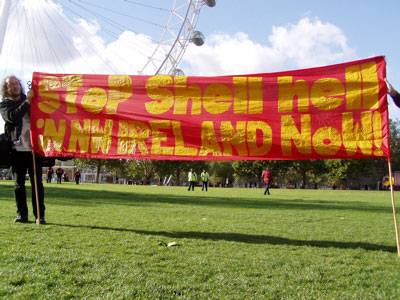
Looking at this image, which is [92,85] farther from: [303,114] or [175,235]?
[303,114]

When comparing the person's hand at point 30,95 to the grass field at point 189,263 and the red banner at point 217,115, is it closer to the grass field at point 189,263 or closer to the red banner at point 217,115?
the red banner at point 217,115

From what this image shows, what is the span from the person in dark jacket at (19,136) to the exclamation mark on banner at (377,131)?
548 centimetres

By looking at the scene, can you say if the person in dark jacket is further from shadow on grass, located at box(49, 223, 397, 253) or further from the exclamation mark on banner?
the exclamation mark on banner

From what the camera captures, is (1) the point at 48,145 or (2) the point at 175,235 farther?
(1) the point at 48,145

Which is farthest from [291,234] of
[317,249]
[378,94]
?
[378,94]

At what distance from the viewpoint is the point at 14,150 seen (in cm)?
809

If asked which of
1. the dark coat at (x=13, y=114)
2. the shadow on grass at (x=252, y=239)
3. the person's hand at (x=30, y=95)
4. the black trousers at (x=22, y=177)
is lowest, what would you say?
the shadow on grass at (x=252, y=239)

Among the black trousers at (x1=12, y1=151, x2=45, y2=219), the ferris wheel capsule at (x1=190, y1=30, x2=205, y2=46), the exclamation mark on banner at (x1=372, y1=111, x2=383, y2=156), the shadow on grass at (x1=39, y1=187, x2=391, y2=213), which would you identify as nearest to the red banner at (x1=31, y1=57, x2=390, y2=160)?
the exclamation mark on banner at (x1=372, y1=111, x2=383, y2=156)

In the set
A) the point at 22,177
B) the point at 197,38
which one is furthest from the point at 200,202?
the point at 197,38

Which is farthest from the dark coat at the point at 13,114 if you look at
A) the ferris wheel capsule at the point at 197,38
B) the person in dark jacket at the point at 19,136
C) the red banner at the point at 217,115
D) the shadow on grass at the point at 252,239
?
the ferris wheel capsule at the point at 197,38

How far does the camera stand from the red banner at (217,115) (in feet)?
24.1

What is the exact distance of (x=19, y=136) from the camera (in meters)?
8.16

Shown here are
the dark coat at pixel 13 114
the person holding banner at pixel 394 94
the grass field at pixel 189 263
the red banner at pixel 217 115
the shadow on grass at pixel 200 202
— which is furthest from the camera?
the shadow on grass at pixel 200 202

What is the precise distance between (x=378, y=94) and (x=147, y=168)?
91.6 metres
